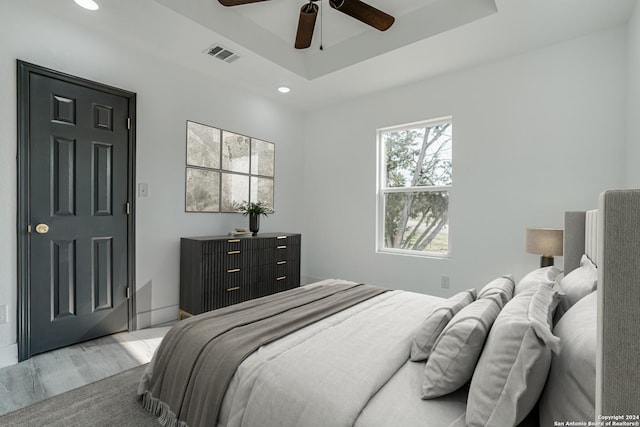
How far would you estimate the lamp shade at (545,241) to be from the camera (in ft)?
8.05

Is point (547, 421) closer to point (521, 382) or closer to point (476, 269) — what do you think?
point (521, 382)

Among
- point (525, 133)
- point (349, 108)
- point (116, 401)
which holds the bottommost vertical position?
point (116, 401)

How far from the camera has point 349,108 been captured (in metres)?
4.29

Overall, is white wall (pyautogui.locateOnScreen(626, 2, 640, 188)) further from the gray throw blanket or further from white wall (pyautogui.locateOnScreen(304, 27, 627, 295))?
the gray throw blanket

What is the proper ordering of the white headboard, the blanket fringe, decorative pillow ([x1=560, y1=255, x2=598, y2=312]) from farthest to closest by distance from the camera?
the blanket fringe
decorative pillow ([x1=560, y1=255, x2=598, y2=312])
the white headboard

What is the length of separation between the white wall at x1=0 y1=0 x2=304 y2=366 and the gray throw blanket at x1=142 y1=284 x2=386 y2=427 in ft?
5.13

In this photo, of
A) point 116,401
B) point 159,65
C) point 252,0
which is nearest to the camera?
point 116,401

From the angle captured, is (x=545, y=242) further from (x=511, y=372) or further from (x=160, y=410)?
(x=160, y=410)

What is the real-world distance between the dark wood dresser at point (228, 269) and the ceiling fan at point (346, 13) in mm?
2109

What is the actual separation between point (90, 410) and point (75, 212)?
1.61 metres

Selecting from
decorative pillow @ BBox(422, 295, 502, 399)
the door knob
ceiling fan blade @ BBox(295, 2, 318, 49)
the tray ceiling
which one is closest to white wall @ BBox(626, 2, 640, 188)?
the tray ceiling

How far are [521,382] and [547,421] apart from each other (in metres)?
0.14

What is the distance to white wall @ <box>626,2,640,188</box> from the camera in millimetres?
2227

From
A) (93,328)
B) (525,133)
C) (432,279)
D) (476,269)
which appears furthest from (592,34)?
(93,328)
